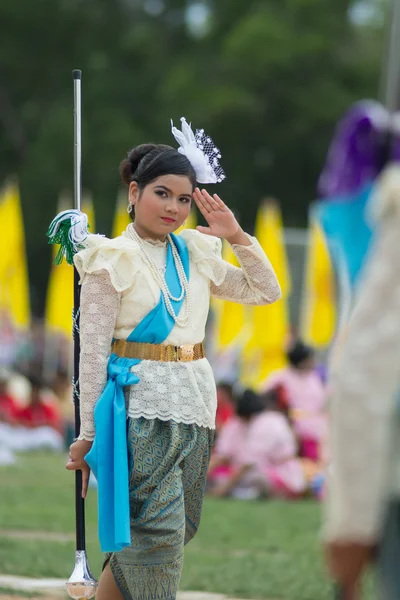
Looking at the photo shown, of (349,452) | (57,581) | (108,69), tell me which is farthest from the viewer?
(108,69)

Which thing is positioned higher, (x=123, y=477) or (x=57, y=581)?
(x=123, y=477)

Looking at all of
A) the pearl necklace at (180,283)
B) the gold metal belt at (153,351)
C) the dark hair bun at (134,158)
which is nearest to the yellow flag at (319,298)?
the dark hair bun at (134,158)

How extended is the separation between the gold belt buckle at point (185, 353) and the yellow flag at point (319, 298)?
43.4 feet

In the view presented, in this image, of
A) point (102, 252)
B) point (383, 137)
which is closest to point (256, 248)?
point (102, 252)

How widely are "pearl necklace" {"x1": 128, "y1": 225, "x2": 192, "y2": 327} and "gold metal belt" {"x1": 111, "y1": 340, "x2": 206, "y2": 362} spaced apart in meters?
0.09

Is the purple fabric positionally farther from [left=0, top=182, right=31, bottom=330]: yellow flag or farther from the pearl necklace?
[left=0, top=182, right=31, bottom=330]: yellow flag

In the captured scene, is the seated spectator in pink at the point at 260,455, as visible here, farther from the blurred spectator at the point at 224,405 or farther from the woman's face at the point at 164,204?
the woman's face at the point at 164,204

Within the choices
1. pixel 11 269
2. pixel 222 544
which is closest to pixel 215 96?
pixel 11 269

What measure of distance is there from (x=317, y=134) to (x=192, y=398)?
102 ft

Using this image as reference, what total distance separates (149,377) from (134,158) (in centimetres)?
86

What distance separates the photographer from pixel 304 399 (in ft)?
41.4

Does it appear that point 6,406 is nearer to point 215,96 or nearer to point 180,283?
point 180,283

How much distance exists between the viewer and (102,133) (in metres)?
35.5

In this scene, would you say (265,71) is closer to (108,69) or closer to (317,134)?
(317,134)
